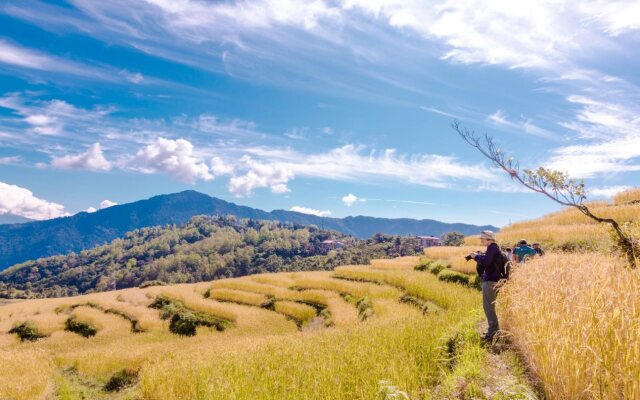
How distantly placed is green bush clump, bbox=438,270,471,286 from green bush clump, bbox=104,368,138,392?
728 inches

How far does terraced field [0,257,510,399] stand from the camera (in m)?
8.92

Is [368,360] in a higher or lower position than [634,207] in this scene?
lower

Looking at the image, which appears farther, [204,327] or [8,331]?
[8,331]

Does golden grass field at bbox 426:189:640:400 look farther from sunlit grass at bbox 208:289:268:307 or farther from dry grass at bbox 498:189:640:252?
sunlit grass at bbox 208:289:268:307

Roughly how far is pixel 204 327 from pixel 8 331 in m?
16.3

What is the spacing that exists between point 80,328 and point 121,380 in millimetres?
14331

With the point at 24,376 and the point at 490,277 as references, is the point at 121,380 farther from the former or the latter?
the point at 490,277

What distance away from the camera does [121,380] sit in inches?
641

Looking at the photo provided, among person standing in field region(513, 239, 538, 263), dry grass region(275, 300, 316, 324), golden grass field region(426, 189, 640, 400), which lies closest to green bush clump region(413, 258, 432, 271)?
dry grass region(275, 300, 316, 324)

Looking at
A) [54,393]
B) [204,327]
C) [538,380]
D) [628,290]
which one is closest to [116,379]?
[54,393]

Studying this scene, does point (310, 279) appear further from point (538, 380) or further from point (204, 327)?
point (538, 380)

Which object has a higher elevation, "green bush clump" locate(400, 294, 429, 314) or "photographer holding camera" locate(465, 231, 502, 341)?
"photographer holding camera" locate(465, 231, 502, 341)

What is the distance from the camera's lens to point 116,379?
16281 mm

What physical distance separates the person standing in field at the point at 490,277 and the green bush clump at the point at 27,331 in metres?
29.6
